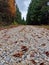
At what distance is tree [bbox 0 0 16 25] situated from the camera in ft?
133

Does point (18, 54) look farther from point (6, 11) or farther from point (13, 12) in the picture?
point (13, 12)

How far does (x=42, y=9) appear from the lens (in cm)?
4272

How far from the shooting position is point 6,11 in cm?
4262

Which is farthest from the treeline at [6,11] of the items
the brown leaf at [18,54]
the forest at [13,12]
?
the brown leaf at [18,54]

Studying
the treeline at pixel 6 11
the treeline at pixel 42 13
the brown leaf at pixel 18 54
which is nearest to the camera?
the brown leaf at pixel 18 54

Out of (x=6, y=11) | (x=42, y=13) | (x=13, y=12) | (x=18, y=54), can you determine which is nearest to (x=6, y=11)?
(x=6, y=11)

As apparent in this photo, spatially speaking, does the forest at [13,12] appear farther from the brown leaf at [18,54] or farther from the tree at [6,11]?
the brown leaf at [18,54]

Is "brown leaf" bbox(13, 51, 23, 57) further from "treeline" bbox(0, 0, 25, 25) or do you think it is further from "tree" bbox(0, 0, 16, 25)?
"tree" bbox(0, 0, 16, 25)

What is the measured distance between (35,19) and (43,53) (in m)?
35.2

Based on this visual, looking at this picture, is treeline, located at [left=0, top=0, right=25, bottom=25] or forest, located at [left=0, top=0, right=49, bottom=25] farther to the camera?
forest, located at [left=0, top=0, right=49, bottom=25]

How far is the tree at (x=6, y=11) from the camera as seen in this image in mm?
40469

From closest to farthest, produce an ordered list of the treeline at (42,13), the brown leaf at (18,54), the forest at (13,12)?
the brown leaf at (18,54)
the forest at (13,12)
the treeline at (42,13)

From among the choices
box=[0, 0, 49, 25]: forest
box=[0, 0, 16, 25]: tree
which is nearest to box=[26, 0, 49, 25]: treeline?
box=[0, 0, 49, 25]: forest

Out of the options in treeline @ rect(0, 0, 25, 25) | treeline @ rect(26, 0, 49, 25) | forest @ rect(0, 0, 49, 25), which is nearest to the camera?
treeline @ rect(0, 0, 25, 25)
